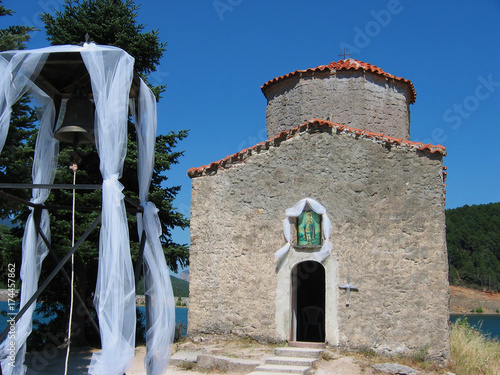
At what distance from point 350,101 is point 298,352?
6774mm

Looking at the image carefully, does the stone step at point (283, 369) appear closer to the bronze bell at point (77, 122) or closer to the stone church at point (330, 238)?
the stone church at point (330, 238)

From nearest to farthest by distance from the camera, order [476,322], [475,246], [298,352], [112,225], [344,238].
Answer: [112,225] → [298,352] → [344,238] → [476,322] → [475,246]

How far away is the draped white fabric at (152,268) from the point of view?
4816mm

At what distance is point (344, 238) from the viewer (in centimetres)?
1042

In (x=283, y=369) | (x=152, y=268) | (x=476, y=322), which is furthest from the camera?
(x=476, y=322)

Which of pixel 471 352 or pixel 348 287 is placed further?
pixel 471 352

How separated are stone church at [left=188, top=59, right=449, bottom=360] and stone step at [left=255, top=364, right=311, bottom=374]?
4.25ft

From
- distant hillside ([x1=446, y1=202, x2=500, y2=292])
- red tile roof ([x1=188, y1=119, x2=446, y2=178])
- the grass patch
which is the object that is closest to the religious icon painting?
red tile roof ([x1=188, y1=119, x2=446, y2=178])

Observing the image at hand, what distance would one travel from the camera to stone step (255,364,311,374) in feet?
28.9

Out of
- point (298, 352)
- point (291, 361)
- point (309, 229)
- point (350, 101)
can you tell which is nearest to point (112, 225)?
point (291, 361)

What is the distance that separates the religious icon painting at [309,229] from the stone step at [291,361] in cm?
240

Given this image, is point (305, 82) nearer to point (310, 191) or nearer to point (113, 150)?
point (310, 191)

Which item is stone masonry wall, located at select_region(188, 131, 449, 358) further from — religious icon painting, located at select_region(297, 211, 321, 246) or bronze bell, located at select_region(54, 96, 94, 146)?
bronze bell, located at select_region(54, 96, 94, 146)

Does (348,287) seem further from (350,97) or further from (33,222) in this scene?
(33,222)
